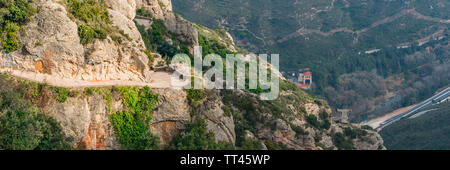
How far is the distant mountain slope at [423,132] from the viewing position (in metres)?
85.2

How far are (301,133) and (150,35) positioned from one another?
17415mm

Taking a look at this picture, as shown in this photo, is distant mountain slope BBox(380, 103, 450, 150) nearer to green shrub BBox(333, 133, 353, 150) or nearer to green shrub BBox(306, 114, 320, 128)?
green shrub BBox(333, 133, 353, 150)

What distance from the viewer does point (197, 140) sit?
30469 mm

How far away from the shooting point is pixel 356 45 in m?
149

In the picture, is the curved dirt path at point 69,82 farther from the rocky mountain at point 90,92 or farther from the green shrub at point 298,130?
the green shrub at point 298,130

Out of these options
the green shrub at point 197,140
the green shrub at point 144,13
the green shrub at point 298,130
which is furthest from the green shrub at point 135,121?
the green shrub at point 144,13

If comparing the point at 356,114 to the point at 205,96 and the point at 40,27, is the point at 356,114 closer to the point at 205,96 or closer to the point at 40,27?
the point at 205,96

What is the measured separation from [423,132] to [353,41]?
202 feet

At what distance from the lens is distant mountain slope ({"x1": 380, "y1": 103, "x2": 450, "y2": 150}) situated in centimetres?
8525

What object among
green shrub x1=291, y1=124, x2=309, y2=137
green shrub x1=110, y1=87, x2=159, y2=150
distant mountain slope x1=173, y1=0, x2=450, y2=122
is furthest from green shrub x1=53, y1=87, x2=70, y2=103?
distant mountain slope x1=173, y1=0, x2=450, y2=122

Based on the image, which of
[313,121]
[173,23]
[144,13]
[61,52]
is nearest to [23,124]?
[61,52]

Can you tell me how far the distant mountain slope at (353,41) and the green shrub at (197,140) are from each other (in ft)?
318

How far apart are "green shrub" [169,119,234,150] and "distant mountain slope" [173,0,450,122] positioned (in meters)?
96.9

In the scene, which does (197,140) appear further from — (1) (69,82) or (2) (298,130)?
(2) (298,130)
